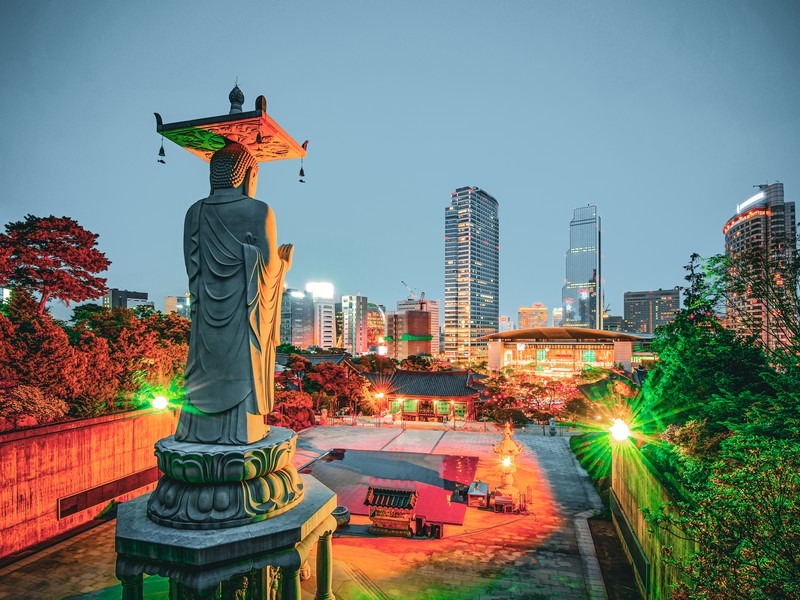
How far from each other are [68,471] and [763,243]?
4160 cm

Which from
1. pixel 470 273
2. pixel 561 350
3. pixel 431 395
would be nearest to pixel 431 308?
pixel 470 273

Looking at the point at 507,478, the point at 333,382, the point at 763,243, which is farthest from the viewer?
A: the point at 763,243

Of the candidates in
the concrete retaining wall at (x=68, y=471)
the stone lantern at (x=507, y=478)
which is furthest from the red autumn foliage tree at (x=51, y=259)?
the stone lantern at (x=507, y=478)

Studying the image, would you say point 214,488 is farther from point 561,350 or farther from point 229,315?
point 561,350

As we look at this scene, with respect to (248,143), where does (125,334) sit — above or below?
Answer: below

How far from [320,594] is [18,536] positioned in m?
8.59

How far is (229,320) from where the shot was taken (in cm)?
726

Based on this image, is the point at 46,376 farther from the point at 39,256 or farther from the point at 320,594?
the point at 320,594

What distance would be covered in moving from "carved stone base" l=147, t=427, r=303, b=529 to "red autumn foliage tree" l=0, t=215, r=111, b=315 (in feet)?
43.7

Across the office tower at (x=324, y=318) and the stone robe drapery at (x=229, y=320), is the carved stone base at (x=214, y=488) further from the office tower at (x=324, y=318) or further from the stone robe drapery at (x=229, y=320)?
the office tower at (x=324, y=318)

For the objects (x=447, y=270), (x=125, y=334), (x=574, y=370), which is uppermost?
(x=447, y=270)

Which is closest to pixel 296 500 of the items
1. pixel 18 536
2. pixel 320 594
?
pixel 320 594

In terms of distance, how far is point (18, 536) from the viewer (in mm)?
10992

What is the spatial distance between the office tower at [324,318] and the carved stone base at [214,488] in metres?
115
